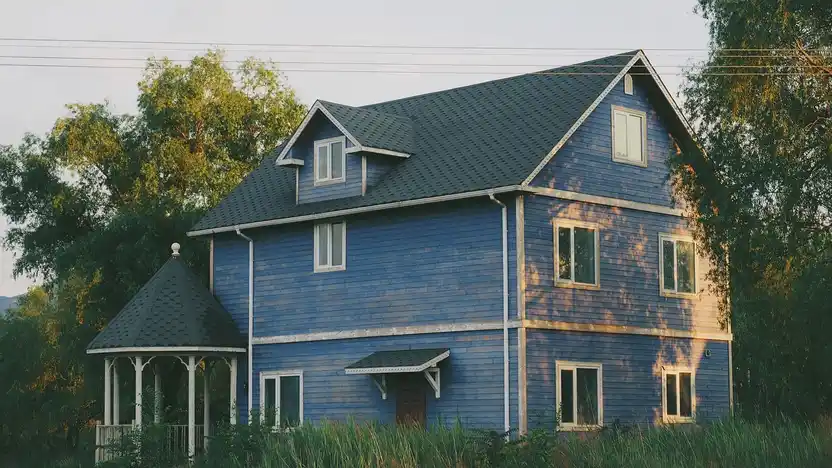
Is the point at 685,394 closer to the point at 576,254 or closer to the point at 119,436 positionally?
the point at 576,254

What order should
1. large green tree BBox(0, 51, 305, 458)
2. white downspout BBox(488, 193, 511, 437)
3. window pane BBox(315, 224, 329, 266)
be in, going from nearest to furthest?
white downspout BBox(488, 193, 511, 437) → window pane BBox(315, 224, 329, 266) → large green tree BBox(0, 51, 305, 458)

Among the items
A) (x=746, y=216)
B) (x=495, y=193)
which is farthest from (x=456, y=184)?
(x=746, y=216)

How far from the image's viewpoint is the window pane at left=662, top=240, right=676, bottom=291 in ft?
114

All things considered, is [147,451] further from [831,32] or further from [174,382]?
[831,32]

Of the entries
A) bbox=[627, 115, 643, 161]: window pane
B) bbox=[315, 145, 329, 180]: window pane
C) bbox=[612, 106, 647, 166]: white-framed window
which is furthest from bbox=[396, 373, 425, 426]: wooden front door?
bbox=[627, 115, 643, 161]: window pane

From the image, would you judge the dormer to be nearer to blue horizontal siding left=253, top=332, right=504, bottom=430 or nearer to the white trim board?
blue horizontal siding left=253, top=332, right=504, bottom=430

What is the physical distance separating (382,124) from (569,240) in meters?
6.43

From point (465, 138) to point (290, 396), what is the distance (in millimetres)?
7937

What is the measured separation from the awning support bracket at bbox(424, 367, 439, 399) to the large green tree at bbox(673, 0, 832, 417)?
25.1 ft

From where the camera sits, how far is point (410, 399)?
106 feet

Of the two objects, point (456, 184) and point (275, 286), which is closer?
point (456, 184)

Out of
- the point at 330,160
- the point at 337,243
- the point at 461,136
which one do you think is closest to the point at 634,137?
the point at 461,136

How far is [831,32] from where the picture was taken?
3234 cm

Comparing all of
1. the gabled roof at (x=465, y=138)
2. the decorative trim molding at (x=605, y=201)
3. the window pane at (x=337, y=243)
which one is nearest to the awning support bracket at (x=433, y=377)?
the gabled roof at (x=465, y=138)
